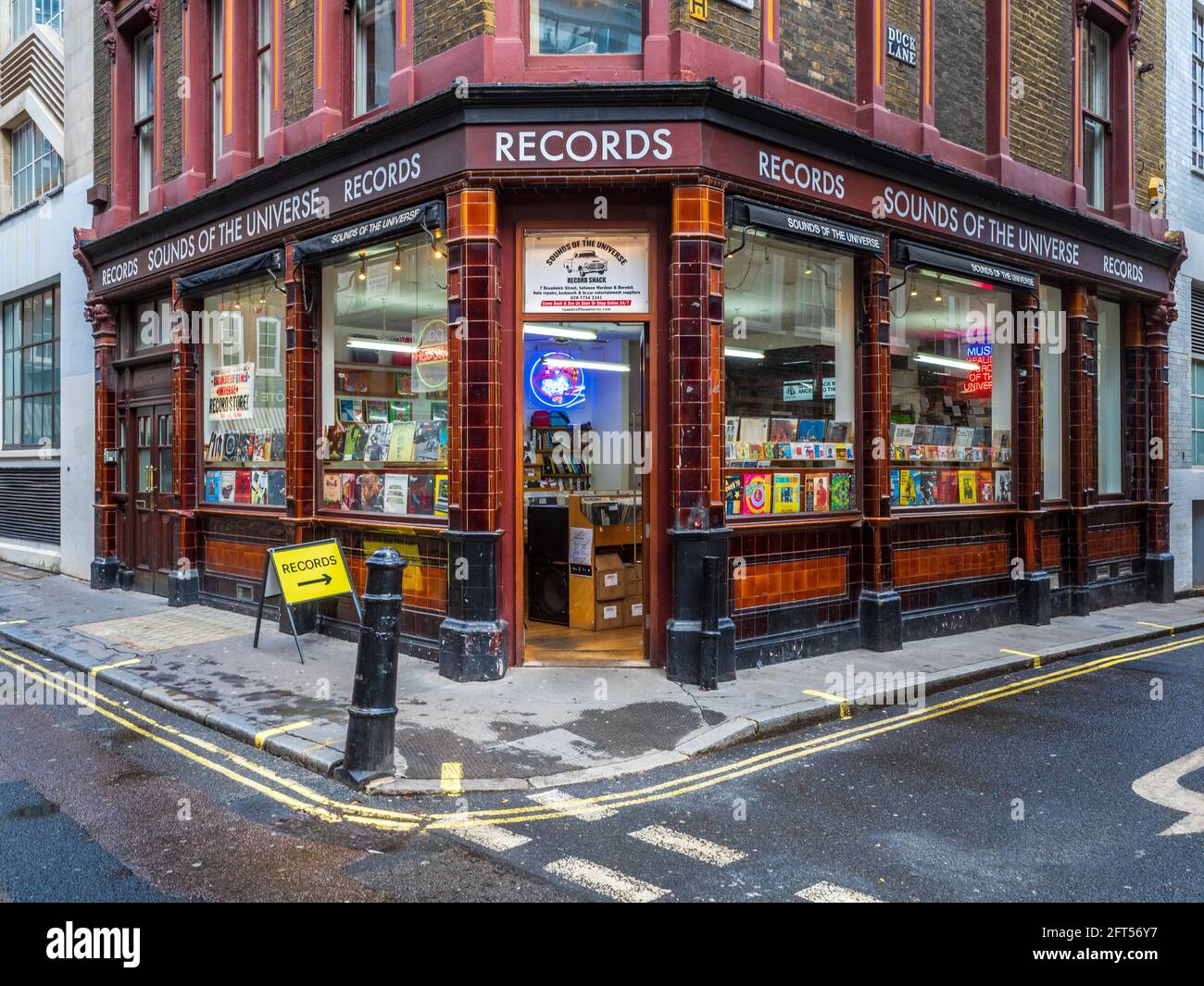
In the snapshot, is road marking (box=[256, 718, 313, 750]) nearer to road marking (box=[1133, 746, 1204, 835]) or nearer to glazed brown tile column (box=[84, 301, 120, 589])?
road marking (box=[1133, 746, 1204, 835])

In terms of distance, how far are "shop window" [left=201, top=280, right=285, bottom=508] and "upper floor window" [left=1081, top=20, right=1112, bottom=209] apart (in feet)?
37.6

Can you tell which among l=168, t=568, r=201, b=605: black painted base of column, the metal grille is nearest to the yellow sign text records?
l=168, t=568, r=201, b=605: black painted base of column

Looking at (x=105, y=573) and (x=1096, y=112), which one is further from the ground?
(x=1096, y=112)

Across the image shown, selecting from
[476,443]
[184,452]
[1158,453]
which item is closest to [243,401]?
[184,452]

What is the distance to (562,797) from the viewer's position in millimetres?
5543

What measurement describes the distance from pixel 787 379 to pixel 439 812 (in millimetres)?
6181

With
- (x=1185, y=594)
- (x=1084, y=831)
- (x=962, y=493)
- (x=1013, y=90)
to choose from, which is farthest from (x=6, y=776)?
(x=1185, y=594)

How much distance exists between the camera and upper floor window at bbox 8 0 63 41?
16047 millimetres

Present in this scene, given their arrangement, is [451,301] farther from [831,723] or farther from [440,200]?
[831,723]

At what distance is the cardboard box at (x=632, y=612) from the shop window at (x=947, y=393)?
315cm

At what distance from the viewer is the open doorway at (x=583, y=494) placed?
378 inches

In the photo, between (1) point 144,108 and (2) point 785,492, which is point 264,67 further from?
(2) point 785,492

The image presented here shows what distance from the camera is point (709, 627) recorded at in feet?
26.6

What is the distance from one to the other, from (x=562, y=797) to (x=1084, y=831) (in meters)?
2.92
